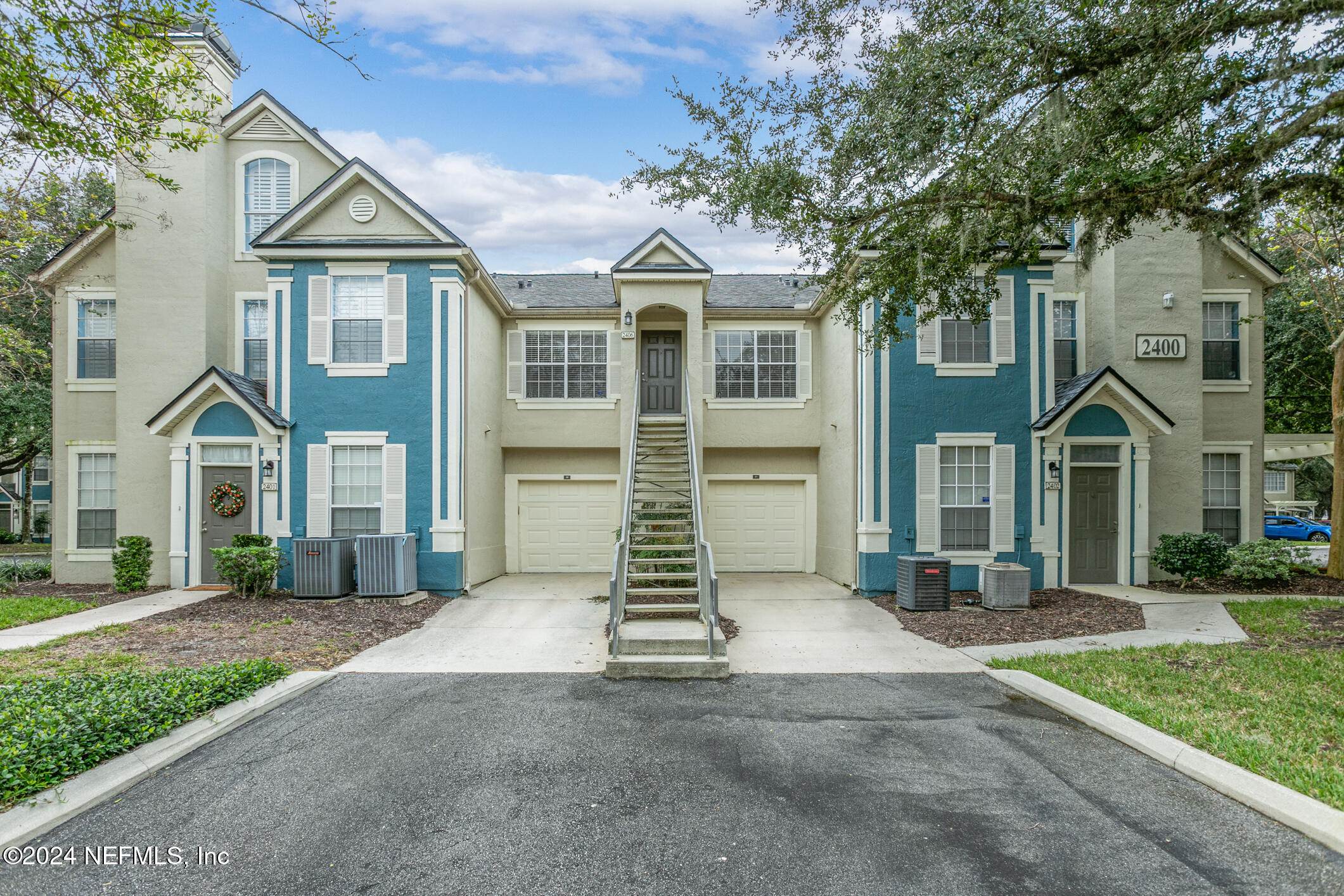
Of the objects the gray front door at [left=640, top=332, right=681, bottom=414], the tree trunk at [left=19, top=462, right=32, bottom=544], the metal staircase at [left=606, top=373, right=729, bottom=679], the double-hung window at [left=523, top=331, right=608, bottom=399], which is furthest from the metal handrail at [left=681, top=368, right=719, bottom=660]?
the tree trunk at [left=19, top=462, right=32, bottom=544]

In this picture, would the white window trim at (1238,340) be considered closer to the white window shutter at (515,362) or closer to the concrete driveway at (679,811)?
the concrete driveway at (679,811)

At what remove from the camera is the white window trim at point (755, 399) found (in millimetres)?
13531

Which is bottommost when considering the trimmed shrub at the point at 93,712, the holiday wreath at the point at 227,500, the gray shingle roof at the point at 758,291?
the trimmed shrub at the point at 93,712

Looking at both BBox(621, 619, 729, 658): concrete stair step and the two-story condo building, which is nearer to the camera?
BBox(621, 619, 729, 658): concrete stair step

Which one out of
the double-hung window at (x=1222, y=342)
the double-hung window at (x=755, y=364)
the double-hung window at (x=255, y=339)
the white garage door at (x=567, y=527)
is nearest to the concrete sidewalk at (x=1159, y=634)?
the double-hung window at (x=1222, y=342)

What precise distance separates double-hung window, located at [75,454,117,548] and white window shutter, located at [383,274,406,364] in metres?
6.02

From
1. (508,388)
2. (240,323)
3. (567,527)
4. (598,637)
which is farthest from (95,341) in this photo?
(598,637)

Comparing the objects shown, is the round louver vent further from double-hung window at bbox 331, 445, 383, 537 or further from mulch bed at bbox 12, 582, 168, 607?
mulch bed at bbox 12, 582, 168, 607

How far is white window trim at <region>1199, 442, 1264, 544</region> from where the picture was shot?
1234 centimetres

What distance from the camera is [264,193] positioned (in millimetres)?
12539

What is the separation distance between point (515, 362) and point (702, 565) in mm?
7191

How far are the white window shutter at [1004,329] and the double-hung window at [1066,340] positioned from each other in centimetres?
175

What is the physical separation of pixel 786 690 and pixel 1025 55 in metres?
6.64

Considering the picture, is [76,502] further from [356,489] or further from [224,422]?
[356,489]
